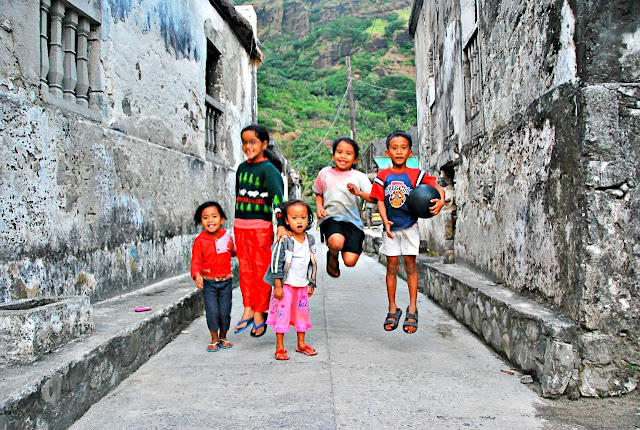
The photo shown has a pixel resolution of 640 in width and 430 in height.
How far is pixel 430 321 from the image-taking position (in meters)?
5.21

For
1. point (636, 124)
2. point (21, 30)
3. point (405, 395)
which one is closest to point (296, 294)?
point (405, 395)

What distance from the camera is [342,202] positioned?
4.36m

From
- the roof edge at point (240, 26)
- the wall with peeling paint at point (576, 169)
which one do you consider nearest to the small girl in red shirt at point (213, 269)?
the wall with peeling paint at point (576, 169)

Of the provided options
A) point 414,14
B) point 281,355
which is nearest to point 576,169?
point 281,355

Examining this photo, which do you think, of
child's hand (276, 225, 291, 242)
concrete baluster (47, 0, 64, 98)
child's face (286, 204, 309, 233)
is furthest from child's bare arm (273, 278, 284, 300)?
concrete baluster (47, 0, 64, 98)

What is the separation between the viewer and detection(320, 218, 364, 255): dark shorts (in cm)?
438

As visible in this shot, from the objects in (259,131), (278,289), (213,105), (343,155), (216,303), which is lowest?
(216,303)

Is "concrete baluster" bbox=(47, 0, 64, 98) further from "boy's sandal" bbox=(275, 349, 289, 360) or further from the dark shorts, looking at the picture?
"boy's sandal" bbox=(275, 349, 289, 360)

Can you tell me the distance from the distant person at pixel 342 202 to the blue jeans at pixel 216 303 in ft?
3.16

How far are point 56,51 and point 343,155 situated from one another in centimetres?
259

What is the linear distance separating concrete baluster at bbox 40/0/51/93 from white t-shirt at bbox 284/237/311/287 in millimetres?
2406

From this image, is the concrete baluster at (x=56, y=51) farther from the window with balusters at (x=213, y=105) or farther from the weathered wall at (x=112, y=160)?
the window with balusters at (x=213, y=105)

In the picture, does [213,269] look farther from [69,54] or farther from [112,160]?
[69,54]

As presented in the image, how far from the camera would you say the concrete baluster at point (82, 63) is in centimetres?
466
